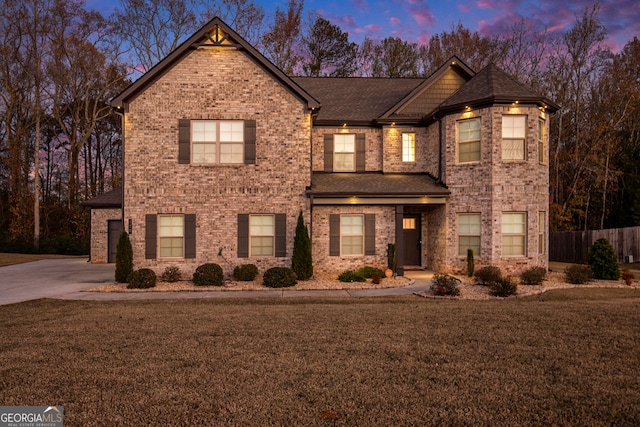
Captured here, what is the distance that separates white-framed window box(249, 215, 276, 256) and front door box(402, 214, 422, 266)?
19.8 feet

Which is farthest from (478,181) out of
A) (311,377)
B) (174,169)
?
(311,377)

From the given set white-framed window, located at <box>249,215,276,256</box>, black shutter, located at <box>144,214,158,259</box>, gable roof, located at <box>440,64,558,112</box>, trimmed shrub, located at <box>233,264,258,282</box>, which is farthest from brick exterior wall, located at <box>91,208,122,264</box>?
gable roof, located at <box>440,64,558,112</box>

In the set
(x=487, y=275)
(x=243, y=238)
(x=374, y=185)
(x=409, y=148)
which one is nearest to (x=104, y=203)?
(x=243, y=238)

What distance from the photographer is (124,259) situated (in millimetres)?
14461

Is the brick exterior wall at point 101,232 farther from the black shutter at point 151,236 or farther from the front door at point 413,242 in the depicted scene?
the front door at point 413,242

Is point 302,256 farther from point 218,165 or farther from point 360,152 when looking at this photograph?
point 360,152

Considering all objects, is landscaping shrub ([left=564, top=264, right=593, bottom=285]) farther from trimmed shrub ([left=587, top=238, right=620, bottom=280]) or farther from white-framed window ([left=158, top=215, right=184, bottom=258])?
white-framed window ([left=158, top=215, right=184, bottom=258])

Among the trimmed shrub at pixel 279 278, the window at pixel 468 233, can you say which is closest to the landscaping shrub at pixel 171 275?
the trimmed shrub at pixel 279 278

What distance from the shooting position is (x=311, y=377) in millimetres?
5062

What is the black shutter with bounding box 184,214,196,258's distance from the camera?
15219 millimetres

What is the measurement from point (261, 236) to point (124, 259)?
4.74 metres

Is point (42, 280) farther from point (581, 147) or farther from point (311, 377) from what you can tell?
point (581, 147)
